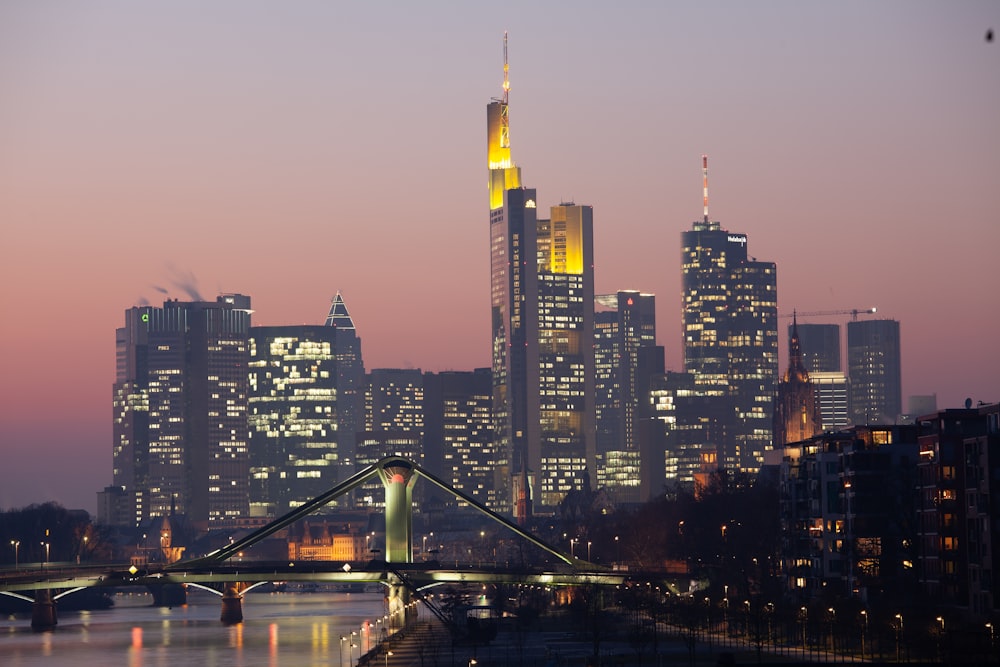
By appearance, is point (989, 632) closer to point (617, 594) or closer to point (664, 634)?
point (664, 634)

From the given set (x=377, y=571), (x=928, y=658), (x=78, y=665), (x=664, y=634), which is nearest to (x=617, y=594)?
(x=377, y=571)

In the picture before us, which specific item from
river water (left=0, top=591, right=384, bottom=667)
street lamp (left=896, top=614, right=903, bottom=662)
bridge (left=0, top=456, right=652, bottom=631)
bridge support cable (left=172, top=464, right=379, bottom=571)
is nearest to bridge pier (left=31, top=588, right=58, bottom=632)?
river water (left=0, top=591, right=384, bottom=667)

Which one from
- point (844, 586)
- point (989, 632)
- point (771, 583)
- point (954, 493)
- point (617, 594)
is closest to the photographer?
point (989, 632)

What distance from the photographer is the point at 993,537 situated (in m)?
114

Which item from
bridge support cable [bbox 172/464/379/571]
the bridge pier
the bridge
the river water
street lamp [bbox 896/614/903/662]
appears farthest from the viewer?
the bridge pier

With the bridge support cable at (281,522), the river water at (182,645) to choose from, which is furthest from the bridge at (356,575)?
the river water at (182,645)

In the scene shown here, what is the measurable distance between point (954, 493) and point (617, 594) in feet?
258

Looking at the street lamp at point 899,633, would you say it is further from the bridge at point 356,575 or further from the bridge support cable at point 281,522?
the bridge support cable at point 281,522

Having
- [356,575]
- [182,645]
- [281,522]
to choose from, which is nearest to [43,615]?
[281,522]

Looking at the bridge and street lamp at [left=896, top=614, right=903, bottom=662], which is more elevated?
the bridge

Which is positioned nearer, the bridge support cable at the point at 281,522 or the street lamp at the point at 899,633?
the street lamp at the point at 899,633

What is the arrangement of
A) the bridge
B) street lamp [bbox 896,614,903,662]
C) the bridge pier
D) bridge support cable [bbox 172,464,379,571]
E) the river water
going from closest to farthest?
street lamp [bbox 896,614,903,662], the river water, the bridge, bridge support cable [bbox 172,464,379,571], the bridge pier

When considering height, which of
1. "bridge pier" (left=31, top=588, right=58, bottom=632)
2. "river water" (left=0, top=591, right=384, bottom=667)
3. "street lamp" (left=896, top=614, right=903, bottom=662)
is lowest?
"river water" (left=0, top=591, right=384, bottom=667)

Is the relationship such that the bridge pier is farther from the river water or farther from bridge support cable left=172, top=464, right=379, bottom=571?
bridge support cable left=172, top=464, right=379, bottom=571
